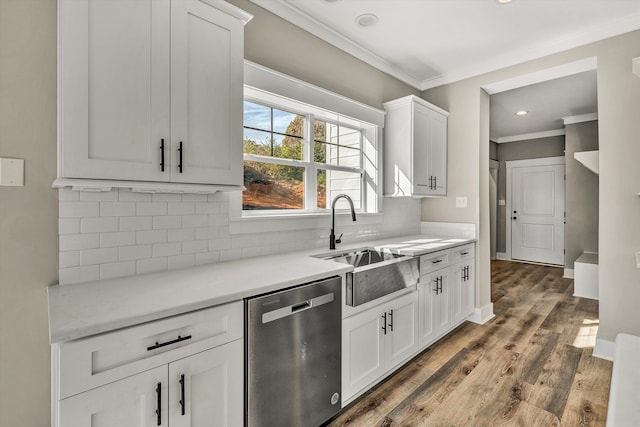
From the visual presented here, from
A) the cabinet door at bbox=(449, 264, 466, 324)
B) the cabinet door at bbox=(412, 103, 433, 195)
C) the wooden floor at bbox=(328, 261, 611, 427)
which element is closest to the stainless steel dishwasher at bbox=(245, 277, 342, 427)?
the wooden floor at bbox=(328, 261, 611, 427)

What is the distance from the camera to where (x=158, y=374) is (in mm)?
1142

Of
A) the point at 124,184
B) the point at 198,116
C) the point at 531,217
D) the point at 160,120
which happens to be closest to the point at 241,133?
the point at 198,116

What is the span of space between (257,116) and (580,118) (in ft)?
18.1

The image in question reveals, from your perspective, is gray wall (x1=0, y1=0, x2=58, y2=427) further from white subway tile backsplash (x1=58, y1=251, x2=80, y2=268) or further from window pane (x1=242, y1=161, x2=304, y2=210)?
window pane (x1=242, y1=161, x2=304, y2=210)

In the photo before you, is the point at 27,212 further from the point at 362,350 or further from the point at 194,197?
the point at 362,350

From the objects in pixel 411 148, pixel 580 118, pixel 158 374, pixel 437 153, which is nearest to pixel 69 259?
pixel 158 374

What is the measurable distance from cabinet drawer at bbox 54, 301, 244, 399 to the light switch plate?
852 mm

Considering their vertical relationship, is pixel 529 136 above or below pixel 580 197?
above

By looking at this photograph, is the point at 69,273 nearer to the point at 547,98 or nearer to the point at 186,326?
the point at 186,326

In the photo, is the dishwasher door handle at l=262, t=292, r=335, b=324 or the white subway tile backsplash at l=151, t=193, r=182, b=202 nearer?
the dishwasher door handle at l=262, t=292, r=335, b=324

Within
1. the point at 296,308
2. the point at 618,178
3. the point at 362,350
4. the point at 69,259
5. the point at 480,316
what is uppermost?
the point at 618,178

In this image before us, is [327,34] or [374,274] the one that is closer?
[374,274]

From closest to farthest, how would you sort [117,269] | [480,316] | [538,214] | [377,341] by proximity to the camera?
[117,269], [377,341], [480,316], [538,214]

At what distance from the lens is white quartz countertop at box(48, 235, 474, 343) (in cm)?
104
